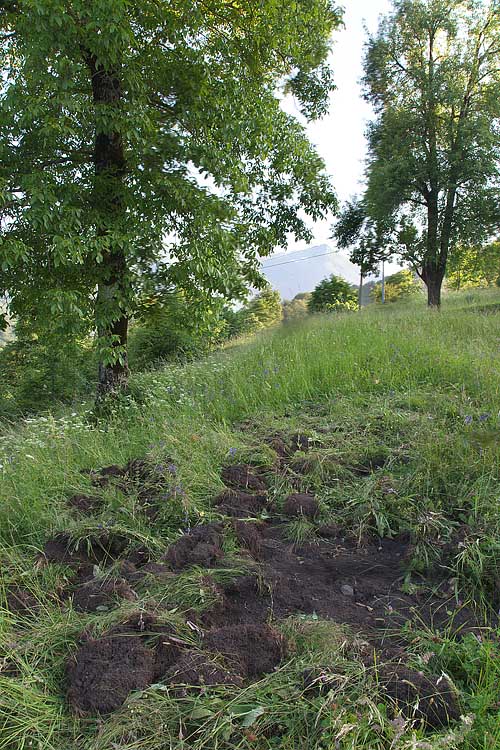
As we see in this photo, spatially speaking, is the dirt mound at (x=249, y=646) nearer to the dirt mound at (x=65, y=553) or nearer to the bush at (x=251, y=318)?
the dirt mound at (x=65, y=553)

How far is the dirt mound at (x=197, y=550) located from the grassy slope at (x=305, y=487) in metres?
0.16

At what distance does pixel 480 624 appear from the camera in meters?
1.88

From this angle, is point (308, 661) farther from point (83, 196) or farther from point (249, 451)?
point (83, 196)

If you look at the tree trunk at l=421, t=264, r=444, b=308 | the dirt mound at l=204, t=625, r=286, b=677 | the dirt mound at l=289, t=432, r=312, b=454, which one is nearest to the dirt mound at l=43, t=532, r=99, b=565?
the dirt mound at l=204, t=625, r=286, b=677

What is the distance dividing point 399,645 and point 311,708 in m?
0.46

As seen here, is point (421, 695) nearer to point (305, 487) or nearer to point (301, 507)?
point (301, 507)

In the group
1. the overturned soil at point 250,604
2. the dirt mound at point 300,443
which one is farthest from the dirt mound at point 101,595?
the dirt mound at point 300,443

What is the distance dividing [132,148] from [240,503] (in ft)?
15.2

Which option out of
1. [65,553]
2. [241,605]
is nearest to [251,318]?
[65,553]

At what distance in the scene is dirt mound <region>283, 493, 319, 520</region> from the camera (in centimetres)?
281

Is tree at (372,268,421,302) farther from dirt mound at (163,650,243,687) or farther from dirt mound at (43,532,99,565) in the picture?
dirt mound at (163,650,243,687)

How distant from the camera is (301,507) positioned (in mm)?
2828

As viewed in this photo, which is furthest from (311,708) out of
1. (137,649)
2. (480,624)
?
(480,624)

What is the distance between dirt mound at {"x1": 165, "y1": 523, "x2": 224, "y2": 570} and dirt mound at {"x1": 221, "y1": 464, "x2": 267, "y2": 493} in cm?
65
